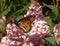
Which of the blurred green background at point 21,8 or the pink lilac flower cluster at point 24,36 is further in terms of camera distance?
the blurred green background at point 21,8

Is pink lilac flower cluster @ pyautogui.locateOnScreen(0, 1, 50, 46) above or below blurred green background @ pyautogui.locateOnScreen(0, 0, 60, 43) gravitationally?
above

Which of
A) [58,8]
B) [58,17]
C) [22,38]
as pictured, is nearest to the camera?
[22,38]

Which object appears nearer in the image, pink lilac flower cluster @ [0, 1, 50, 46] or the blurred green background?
pink lilac flower cluster @ [0, 1, 50, 46]

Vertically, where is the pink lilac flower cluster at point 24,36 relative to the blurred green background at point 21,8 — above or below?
above

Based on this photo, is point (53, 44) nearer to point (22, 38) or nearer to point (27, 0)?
point (22, 38)

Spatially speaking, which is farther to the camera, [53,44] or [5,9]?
[5,9]

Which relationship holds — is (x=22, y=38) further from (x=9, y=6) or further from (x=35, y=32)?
(x=9, y=6)

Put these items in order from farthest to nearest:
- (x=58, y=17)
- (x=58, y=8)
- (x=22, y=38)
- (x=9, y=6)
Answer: (x=9, y=6) → (x=58, y=8) → (x=58, y=17) → (x=22, y=38)

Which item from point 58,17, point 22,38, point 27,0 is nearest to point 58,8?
point 58,17

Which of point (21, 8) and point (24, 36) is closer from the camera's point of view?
point (24, 36)

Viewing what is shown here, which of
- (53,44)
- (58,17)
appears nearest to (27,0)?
(58,17)
